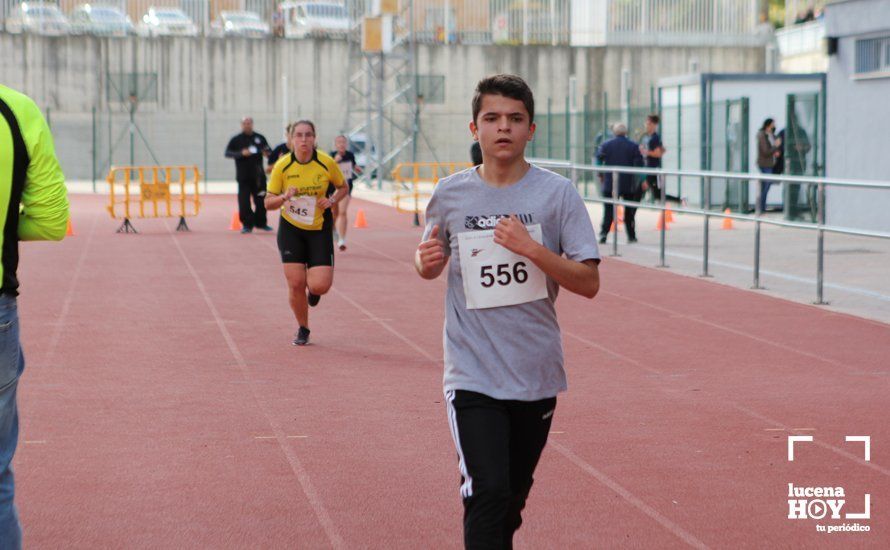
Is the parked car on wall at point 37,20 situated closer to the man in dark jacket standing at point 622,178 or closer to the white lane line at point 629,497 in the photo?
the man in dark jacket standing at point 622,178

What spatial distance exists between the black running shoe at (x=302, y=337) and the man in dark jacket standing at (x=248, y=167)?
13020mm

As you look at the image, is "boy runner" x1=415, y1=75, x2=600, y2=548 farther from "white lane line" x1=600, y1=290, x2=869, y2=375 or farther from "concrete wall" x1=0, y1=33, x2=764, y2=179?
"concrete wall" x1=0, y1=33, x2=764, y2=179

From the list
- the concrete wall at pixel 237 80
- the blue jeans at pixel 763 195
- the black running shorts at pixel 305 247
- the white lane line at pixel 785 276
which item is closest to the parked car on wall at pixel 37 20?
the concrete wall at pixel 237 80

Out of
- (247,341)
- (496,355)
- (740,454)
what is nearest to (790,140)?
(247,341)

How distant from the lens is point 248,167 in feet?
80.6

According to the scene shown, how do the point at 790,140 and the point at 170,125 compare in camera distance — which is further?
the point at 170,125

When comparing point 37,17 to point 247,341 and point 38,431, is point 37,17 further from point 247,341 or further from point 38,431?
point 38,431

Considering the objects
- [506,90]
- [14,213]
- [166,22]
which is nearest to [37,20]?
→ [166,22]

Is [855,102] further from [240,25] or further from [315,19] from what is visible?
[240,25]

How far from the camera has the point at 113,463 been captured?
7.22 meters

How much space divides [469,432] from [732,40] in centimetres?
4667

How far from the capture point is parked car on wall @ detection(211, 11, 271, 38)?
48.4 metres

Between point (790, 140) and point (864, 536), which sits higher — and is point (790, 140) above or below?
above

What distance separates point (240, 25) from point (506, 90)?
1789 inches
